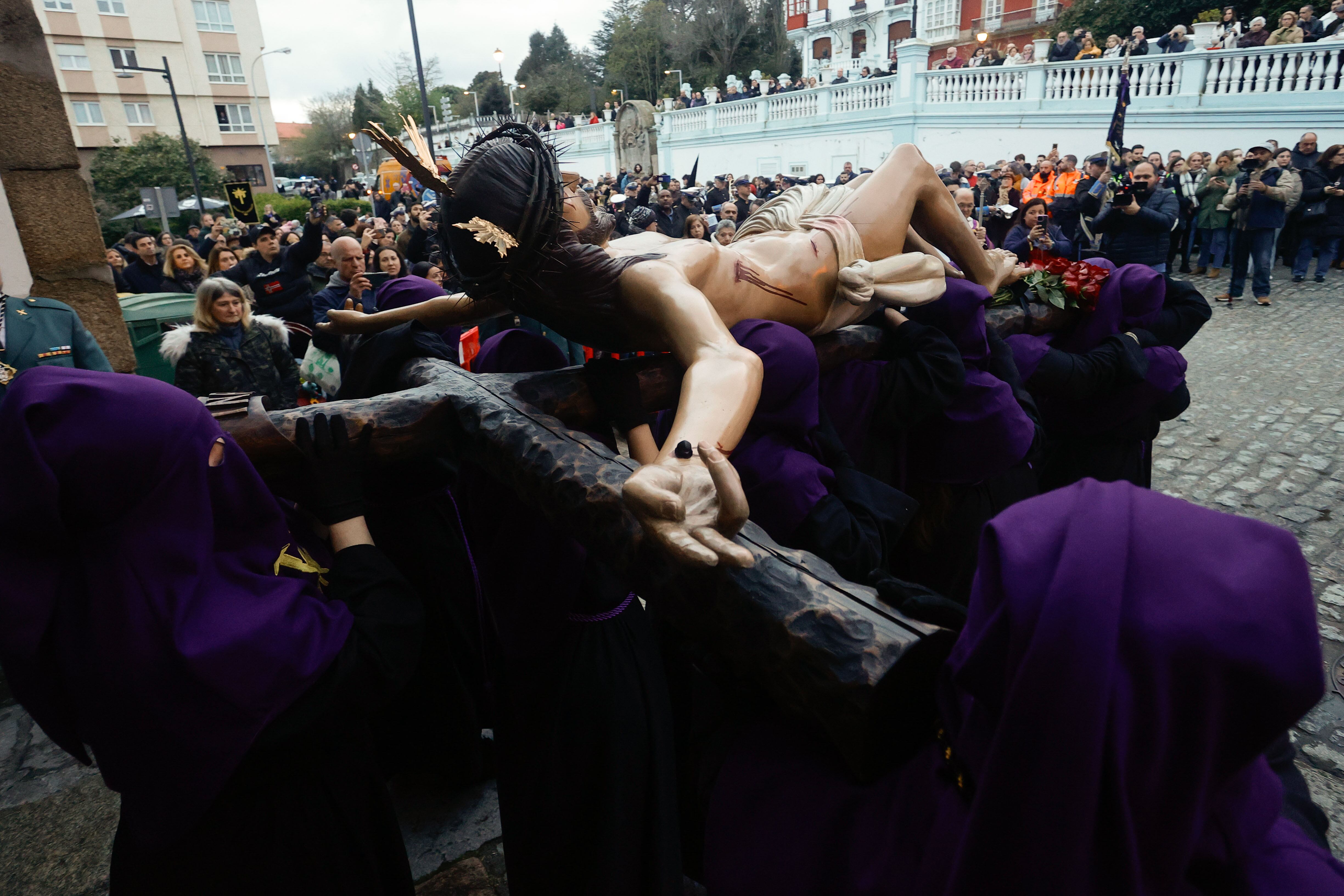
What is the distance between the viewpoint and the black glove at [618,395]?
205 centimetres

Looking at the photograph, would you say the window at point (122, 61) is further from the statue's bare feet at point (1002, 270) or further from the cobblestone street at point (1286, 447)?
the cobblestone street at point (1286, 447)

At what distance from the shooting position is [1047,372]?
3.26m

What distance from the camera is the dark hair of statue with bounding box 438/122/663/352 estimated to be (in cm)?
171

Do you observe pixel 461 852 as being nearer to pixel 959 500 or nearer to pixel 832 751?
pixel 832 751

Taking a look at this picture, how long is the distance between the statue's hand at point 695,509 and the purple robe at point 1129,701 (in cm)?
37

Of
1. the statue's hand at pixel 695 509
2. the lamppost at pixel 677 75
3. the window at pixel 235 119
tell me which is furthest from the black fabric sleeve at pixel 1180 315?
the window at pixel 235 119

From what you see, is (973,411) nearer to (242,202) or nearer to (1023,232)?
(1023,232)

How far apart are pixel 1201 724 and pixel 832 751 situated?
528mm

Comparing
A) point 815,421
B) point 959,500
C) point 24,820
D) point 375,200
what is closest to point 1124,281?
point 959,500

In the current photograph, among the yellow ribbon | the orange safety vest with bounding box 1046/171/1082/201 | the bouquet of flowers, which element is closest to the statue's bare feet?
the bouquet of flowers

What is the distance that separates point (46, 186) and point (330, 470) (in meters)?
3.54

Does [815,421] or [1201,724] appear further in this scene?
[815,421]

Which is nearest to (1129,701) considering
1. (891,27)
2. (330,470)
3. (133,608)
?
(133,608)

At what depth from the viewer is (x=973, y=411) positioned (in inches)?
109
